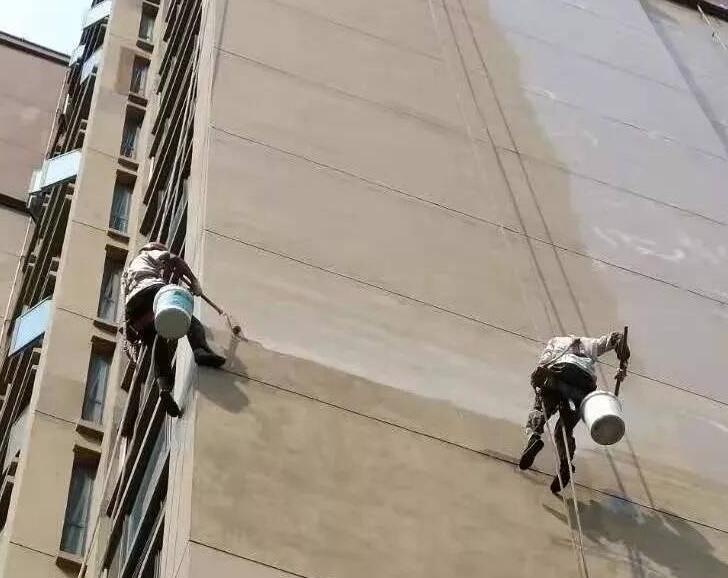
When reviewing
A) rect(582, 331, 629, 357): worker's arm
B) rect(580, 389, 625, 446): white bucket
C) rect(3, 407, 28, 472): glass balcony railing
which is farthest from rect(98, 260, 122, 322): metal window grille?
rect(580, 389, 625, 446): white bucket

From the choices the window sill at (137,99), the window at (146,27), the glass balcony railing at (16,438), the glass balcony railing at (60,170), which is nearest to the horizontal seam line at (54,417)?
the glass balcony railing at (16,438)

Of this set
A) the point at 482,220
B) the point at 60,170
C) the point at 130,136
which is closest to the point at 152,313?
the point at 482,220

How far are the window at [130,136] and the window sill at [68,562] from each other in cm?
1012

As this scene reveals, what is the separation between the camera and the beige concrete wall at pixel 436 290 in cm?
991

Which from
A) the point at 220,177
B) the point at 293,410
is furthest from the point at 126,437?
the point at 293,410

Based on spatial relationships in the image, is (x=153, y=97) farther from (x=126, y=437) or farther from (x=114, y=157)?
(x=126, y=437)

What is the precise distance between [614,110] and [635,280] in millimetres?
4150

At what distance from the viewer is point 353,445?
33.9ft

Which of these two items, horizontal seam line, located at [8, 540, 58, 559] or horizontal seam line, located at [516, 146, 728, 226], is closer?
→ horizontal seam line, located at [8, 540, 58, 559]

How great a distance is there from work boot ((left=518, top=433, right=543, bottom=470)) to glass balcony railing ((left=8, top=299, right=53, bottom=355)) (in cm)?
1071

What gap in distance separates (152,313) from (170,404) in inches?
27.9

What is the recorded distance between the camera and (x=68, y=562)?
14.8 metres

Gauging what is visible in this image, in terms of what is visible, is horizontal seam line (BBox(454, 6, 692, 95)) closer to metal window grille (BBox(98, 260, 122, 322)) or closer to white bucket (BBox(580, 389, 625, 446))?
metal window grille (BBox(98, 260, 122, 322))

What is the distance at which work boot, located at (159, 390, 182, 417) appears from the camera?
10.3 m
